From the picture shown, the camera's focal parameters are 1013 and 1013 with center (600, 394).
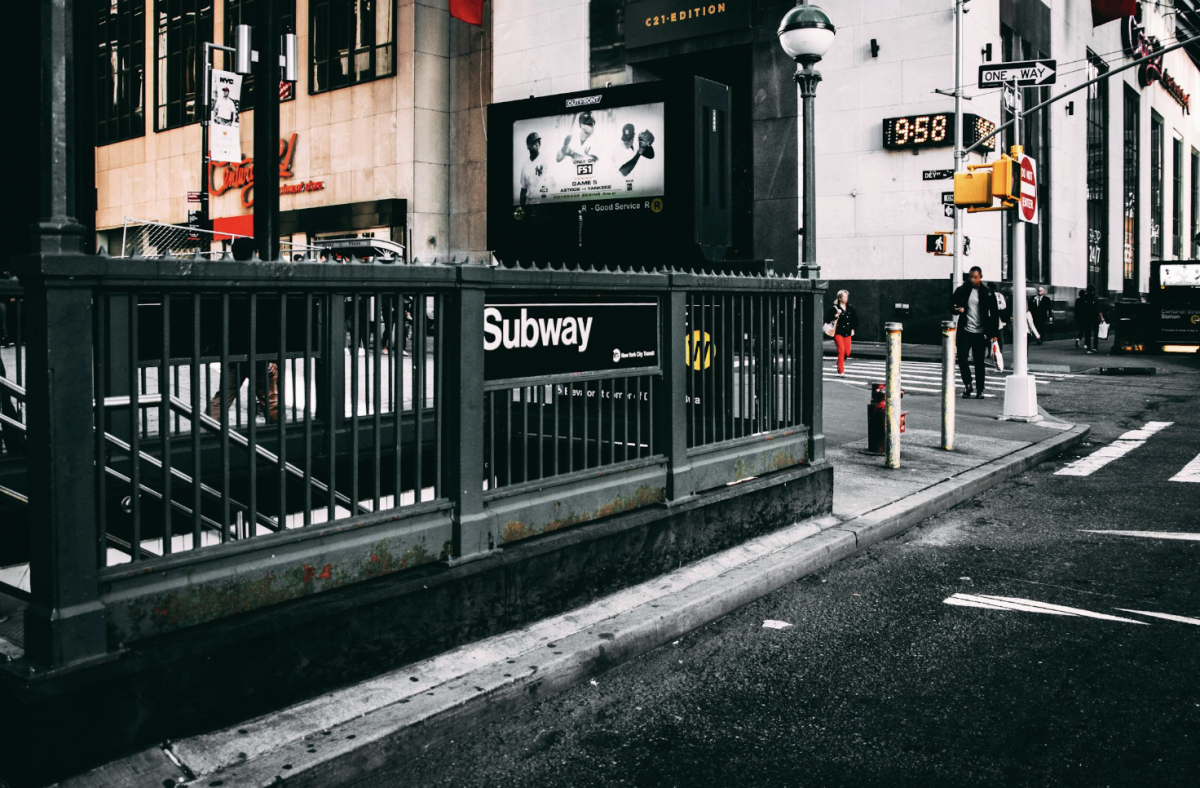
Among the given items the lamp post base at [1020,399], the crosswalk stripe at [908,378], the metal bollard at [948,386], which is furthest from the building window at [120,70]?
the metal bollard at [948,386]

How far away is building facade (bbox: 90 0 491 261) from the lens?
121 ft

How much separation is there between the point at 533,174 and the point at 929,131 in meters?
22.0

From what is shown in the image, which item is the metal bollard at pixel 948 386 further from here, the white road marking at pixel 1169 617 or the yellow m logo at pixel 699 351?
the white road marking at pixel 1169 617

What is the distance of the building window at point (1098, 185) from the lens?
42938 millimetres

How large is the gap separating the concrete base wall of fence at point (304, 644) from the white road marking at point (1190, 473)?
19.8 ft

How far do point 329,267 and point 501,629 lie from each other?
5.99 ft

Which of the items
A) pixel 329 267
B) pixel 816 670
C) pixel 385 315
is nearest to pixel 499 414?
pixel 385 315

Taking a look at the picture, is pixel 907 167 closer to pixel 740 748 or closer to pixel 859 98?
pixel 859 98

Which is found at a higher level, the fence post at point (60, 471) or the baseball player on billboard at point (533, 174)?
the baseball player on billboard at point (533, 174)

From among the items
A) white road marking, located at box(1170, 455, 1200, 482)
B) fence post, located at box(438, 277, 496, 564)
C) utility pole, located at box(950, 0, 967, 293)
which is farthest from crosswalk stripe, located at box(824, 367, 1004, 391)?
fence post, located at box(438, 277, 496, 564)

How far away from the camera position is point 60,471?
3.20 meters

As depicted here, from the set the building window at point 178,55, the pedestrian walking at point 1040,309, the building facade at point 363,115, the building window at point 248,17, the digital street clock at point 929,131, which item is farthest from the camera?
the building window at point 178,55

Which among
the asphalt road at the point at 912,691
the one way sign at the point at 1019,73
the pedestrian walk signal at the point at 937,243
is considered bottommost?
the asphalt road at the point at 912,691

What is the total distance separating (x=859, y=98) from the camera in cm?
3106
